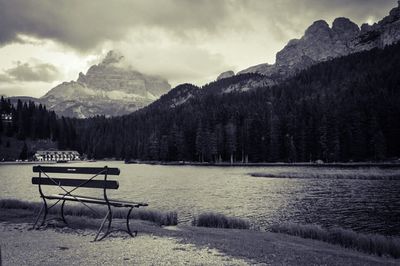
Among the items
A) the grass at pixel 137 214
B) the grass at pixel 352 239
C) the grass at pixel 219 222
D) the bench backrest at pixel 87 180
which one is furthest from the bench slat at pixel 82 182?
the grass at pixel 352 239

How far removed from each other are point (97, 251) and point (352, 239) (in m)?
13.0

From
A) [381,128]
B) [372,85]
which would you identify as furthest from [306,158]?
[372,85]

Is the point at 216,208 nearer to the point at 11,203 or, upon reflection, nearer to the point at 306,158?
the point at 11,203

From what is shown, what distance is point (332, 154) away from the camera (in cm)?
12431

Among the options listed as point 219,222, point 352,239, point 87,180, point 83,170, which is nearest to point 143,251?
point 87,180

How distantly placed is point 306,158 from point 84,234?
126 metres

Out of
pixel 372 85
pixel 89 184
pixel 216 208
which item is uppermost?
pixel 372 85

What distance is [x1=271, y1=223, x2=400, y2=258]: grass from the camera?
16.4 m

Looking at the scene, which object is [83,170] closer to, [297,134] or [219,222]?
[219,222]

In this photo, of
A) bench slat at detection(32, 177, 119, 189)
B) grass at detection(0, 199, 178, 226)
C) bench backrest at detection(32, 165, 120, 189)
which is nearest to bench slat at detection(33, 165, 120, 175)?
bench backrest at detection(32, 165, 120, 189)

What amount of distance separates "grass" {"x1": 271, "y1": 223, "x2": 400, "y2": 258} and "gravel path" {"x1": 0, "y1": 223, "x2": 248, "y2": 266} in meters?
8.75

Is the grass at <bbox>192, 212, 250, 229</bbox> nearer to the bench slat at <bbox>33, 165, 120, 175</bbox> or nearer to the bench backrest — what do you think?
the bench backrest

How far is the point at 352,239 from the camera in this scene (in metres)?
17.9

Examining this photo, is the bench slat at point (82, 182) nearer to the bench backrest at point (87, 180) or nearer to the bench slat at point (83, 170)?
the bench backrest at point (87, 180)
